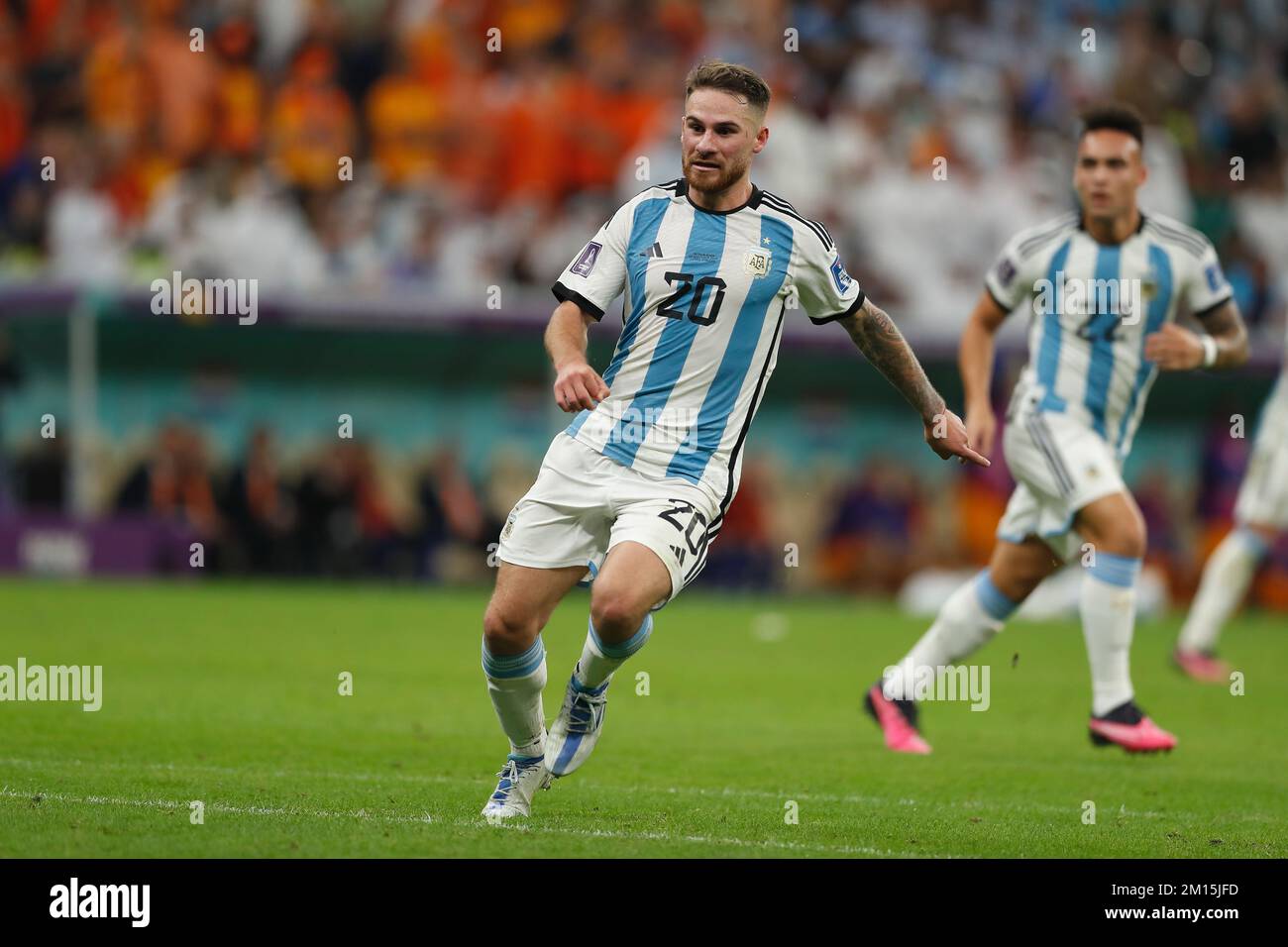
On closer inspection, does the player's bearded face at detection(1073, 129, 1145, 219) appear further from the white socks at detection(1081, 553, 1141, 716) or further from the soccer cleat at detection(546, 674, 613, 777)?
the soccer cleat at detection(546, 674, 613, 777)

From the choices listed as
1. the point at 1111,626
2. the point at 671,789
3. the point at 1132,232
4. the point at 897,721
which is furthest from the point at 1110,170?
the point at 671,789

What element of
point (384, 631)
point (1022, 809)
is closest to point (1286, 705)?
point (1022, 809)

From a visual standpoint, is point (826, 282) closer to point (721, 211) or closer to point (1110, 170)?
point (721, 211)

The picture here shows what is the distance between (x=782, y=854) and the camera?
20.3 feet

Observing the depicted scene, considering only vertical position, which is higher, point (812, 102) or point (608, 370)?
point (812, 102)

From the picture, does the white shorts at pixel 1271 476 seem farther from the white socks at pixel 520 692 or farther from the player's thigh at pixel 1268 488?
the white socks at pixel 520 692

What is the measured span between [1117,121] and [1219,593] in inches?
184

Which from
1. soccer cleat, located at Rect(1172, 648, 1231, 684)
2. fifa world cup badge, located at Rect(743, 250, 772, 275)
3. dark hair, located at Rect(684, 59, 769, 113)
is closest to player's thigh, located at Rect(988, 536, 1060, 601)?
fifa world cup badge, located at Rect(743, 250, 772, 275)

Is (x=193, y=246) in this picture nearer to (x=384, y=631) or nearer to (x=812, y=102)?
(x=384, y=631)

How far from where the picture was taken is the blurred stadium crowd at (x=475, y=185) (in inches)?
760

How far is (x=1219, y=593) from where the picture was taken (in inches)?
515

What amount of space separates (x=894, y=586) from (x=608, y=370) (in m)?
13.8

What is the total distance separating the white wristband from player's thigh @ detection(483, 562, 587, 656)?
3.98 meters
